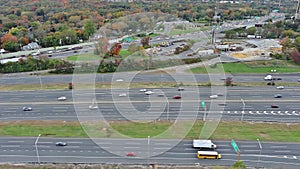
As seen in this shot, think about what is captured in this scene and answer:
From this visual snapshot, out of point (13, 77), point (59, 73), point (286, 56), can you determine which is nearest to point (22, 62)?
point (13, 77)

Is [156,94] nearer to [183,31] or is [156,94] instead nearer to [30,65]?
[30,65]

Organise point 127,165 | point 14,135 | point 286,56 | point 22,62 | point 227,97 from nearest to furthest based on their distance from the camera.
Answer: point 127,165, point 14,135, point 227,97, point 22,62, point 286,56

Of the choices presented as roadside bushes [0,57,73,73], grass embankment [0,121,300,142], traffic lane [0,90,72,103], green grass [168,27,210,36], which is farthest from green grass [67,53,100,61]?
green grass [168,27,210,36]

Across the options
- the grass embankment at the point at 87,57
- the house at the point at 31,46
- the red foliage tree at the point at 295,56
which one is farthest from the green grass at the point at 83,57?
the red foliage tree at the point at 295,56

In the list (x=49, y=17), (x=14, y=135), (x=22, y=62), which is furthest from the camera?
(x=49, y=17)

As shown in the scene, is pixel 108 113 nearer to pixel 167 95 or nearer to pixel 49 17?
pixel 167 95
